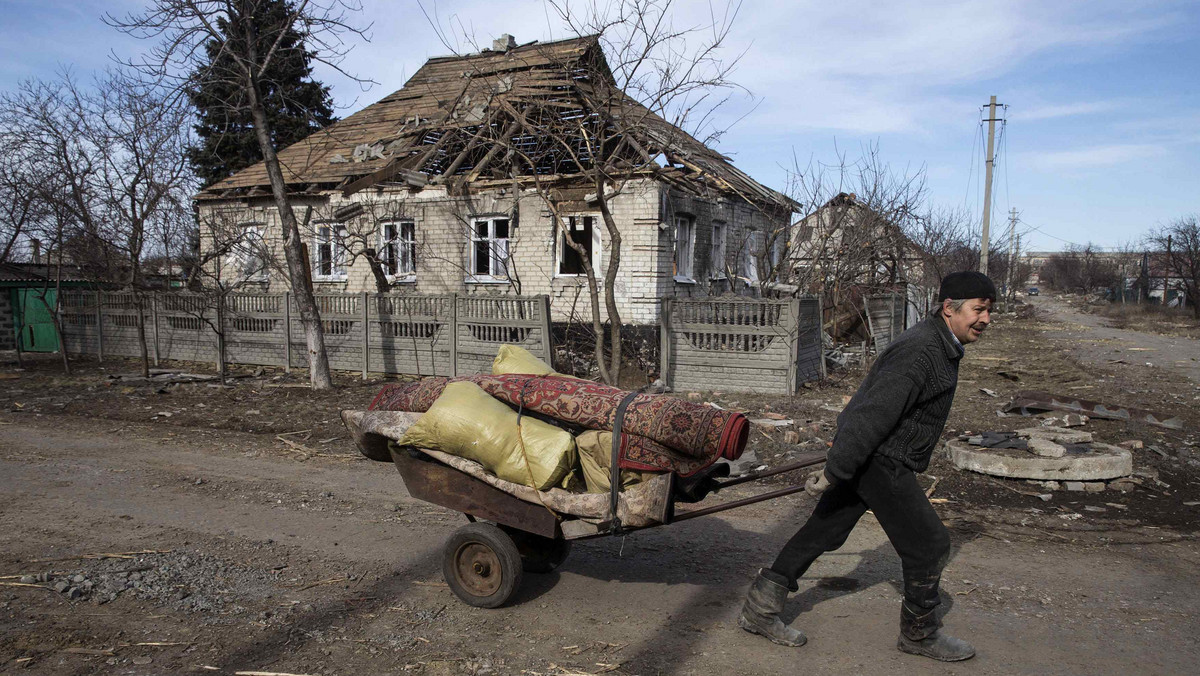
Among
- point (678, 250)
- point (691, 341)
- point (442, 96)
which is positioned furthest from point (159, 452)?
point (442, 96)

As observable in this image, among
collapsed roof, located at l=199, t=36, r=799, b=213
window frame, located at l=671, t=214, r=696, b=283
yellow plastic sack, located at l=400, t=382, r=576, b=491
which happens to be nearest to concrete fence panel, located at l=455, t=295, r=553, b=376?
collapsed roof, located at l=199, t=36, r=799, b=213

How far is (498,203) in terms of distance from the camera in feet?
51.8

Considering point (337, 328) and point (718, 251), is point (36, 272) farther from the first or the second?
point (718, 251)

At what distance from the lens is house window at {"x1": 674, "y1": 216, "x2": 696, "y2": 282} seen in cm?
1614

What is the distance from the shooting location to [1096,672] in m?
3.41

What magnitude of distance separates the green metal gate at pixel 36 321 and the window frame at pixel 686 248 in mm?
14948

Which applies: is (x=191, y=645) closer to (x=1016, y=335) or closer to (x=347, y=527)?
(x=347, y=527)

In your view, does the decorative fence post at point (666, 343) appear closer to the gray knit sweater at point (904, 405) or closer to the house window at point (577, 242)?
the house window at point (577, 242)

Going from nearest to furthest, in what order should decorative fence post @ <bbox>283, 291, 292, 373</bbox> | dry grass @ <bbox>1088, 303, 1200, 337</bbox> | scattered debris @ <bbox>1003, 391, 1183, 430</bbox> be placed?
scattered debris @ <bbox>1003, 391, 1183, 430</bbox> < decorative fence post @ <bbox>283, 291, 292, 373</bbox> < dry grass @ <bbox>1088, 303, 1200, 337</bbox>

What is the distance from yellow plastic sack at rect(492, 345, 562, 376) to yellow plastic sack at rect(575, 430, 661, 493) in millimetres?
735

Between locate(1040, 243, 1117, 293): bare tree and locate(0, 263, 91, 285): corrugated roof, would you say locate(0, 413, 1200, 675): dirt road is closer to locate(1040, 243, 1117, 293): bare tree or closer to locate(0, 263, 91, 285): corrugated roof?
locate(0, 263, 91, 285): corrugated roof

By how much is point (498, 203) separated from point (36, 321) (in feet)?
39.8

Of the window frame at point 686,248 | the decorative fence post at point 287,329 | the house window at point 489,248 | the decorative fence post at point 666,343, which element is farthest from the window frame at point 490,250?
the decorative fence post at point 666,343

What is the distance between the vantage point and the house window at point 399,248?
16.9 meters
